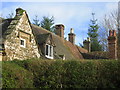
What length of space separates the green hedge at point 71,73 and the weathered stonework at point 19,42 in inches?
78.4

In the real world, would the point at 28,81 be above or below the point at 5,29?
below

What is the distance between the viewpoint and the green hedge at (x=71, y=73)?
1418 centimetres

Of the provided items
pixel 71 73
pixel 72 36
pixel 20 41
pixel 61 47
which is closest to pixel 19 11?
pixel 20 41

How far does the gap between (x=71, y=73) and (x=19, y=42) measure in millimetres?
4938

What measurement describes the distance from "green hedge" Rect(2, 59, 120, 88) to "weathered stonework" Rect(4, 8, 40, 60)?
1991 mm

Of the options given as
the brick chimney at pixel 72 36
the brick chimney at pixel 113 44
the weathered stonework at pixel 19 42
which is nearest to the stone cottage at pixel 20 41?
the weathered stonework at pixel 19 42

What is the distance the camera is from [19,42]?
17.2m

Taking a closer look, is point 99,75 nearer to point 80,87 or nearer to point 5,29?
point 80,87

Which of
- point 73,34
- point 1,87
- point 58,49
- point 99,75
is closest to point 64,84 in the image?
point 99,75

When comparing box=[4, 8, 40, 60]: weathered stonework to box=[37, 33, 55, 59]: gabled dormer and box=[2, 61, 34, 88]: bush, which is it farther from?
box=[2, 61, 34, 88]: bush

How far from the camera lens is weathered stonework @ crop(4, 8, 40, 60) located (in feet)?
53.8

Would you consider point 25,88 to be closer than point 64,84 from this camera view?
Yes

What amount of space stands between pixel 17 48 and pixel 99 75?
20.5 feet

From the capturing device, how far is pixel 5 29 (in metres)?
17.6
